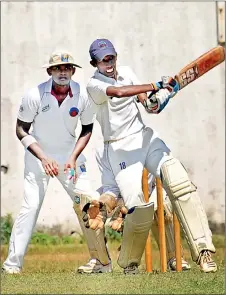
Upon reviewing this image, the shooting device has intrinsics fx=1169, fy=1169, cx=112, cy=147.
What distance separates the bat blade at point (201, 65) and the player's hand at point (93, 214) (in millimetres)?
978

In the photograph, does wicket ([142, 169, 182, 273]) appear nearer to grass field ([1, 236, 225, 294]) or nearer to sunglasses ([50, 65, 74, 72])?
grass field ([1, 236, 225, 294])

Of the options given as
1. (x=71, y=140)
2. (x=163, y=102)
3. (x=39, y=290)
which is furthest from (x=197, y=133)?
(x=39, y=290)

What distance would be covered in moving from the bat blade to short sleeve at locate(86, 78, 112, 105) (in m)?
0.51

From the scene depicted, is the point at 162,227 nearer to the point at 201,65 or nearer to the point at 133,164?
the point at 133,164

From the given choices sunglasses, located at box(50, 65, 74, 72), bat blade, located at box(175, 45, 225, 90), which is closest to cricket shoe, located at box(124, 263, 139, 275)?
bat blade, located at box(175, 45, 225, 90)

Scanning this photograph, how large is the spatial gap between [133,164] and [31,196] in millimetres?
1160

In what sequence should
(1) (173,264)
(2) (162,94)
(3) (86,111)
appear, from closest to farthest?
(2) (162,94) → (1) (173,264) → (3) (86,111)

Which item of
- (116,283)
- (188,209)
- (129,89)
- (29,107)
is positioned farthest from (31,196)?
(116,283)

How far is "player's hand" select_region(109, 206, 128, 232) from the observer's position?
25.9ft

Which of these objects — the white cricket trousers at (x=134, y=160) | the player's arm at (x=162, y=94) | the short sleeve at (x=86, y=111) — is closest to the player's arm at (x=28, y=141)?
the short sleeve at (x=86, y=111)

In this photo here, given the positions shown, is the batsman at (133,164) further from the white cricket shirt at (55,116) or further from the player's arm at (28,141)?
the white cricket shirt at (55,116)

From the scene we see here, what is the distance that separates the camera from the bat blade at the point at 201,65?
7684 mm

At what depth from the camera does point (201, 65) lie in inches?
304

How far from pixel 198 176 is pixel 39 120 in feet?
16.4
